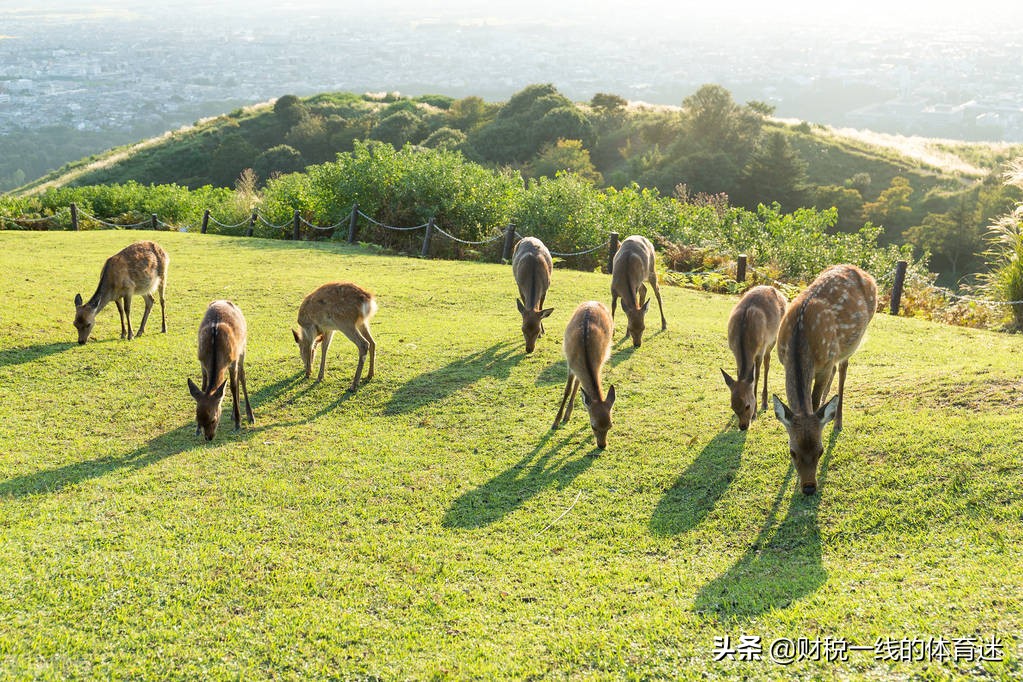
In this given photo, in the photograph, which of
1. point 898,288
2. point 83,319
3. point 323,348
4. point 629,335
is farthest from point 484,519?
point 898,288

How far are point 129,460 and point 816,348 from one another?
6.89m

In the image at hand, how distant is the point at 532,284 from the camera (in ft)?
38.7

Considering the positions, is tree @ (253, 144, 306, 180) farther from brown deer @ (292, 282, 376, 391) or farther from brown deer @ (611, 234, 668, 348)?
brown deer @ (292, 282, 376, 391)

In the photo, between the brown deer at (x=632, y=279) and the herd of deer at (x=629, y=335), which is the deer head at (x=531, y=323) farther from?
the brown deer at (x=632, y=279)

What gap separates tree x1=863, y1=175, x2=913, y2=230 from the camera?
39219mm

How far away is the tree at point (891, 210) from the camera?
39219 millimetres

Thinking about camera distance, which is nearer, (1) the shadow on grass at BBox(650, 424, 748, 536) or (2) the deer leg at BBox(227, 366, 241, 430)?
(1) the shadow on grass at BBox(650, 424, 748, 536)

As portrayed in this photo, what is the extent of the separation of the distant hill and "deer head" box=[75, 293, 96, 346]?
32972mm

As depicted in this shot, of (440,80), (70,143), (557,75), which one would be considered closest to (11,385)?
(70,143)

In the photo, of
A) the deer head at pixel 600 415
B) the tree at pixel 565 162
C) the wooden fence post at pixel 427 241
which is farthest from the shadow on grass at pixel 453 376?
the tree at pixel 565 162

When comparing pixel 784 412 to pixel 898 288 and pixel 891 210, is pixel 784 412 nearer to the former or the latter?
pixel 898 288

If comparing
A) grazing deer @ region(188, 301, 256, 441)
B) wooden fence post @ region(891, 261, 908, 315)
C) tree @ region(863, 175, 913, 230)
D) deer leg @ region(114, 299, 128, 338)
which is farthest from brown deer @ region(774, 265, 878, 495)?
tree @ region(863, 175, 913, 230)

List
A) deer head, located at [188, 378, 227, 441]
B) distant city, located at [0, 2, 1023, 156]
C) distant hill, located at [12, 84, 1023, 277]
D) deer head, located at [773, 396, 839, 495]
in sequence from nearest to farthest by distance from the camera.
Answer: deer head, located at [773, 396, 839, 495] → deer head, located at [188, 378, 227, 441] → distant hill, located at [12, 84, 1023, 277] → distant city, located at [0, 2, 1023, 156]

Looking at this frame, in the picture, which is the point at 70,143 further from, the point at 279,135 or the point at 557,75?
the point at 557,75
